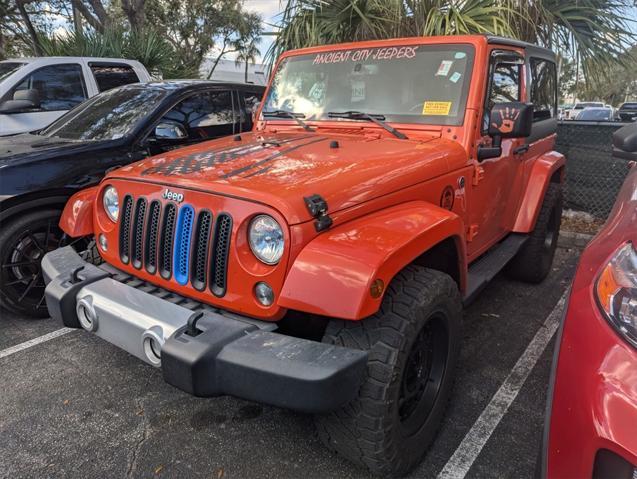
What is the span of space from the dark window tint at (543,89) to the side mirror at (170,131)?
304 cm

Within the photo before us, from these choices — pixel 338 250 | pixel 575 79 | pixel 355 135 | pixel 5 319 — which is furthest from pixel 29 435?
pixel 575 79

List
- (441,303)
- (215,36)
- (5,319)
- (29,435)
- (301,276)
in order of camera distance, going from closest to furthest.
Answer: (301,276), (441,303), (29,435), (5,319), (215,36)

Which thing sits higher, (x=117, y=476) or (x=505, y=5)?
(x=505, y=5)

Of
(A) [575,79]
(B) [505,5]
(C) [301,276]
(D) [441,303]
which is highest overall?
(B) [505,5]

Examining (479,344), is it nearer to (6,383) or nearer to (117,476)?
(117,476)

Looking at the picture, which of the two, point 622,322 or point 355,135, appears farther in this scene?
point 355,135

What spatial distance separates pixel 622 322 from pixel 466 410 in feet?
4.69

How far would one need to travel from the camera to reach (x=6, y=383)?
2898mm

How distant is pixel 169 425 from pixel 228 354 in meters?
1.05

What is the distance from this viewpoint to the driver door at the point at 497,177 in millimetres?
3131

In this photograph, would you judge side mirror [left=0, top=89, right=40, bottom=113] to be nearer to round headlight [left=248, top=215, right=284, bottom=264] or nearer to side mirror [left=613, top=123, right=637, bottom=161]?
round headlight [left=248, top=215, right=284, bottom=264]

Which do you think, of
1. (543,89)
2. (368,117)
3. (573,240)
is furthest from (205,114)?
(573,240)

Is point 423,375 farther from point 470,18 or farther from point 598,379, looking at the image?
point 470,18

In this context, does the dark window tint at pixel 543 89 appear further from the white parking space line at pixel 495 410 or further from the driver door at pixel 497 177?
the white parking space line at pixel 495 410
